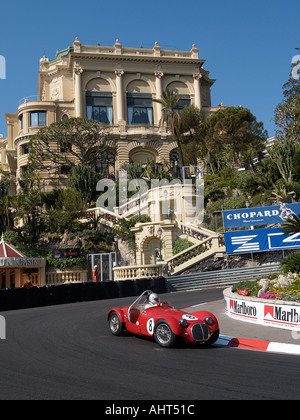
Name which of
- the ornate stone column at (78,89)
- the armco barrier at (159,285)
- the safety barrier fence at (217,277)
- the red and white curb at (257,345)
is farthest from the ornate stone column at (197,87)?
the red and white curb at (257,345)

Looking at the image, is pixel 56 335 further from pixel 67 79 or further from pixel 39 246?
pixel 67 79

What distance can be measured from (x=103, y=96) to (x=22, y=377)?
2305 inches

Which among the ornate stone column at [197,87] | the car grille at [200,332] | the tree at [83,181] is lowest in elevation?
the car grille at [200,332]

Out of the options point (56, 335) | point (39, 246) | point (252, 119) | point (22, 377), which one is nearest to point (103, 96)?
point (252, 119)

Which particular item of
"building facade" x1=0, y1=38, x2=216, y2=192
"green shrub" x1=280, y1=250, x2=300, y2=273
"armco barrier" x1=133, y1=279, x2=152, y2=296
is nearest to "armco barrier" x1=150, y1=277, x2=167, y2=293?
"armco barrier" x1=133, y1=279, x2=152, y2=296

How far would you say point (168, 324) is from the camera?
32.4ft

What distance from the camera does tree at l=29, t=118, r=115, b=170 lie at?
5103cm

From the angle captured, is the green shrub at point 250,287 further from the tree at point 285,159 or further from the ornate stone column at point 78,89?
the ornate stone column at point 78,89

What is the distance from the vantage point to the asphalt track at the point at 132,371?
6.23 meters

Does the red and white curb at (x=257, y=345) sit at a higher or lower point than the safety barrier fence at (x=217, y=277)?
lower

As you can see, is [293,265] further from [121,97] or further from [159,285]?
[121,97]

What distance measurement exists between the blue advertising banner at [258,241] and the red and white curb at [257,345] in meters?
18.9

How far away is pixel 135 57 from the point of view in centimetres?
6316

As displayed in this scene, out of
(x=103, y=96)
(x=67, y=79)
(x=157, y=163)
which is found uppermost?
(x=67, y=79)
